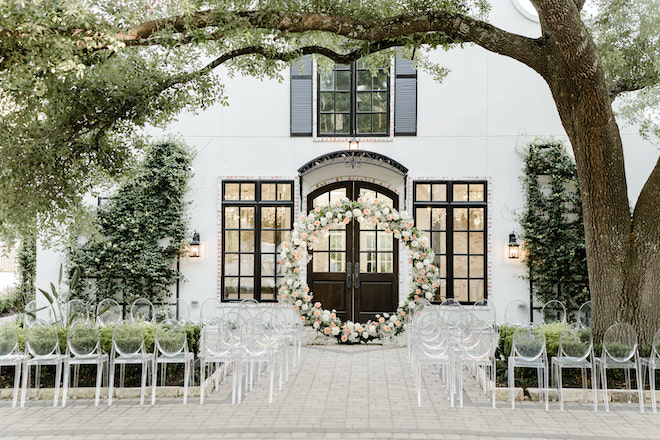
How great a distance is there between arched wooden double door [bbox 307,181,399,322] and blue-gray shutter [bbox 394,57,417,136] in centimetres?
118

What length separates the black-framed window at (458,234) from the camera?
35.6ft

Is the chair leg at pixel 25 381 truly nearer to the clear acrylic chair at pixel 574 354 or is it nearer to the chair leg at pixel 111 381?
the chair leg at pixel 111 381

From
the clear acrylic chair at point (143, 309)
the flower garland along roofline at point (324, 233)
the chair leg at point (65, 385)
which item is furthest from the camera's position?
the clear acrylic chair at point (143, 309)

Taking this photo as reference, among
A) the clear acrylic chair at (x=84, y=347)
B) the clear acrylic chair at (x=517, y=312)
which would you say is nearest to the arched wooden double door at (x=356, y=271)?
the clear acrylic chair at (x=517, y=312)

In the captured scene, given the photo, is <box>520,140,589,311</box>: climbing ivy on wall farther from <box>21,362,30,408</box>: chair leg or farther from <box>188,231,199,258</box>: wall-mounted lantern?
<box>21,362,30,408</box>: chair leg

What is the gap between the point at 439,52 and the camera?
1105 centimetres

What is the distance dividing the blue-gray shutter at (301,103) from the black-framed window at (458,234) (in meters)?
2.46

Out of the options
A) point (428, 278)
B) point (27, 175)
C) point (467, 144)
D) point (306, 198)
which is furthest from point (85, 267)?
point (467, 144)

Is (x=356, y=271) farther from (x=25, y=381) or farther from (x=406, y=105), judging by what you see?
(x=25, y=381)

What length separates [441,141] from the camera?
36.0ft

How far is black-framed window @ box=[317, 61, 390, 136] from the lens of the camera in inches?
436

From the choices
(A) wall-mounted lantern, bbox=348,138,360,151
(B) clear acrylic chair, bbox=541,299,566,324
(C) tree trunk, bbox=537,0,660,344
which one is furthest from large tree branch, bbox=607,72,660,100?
Answer: (A) wall-mounted lantern, bbox=348,138,360,151

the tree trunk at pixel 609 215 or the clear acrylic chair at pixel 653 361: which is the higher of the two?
the tree trunk at pixel 609 215

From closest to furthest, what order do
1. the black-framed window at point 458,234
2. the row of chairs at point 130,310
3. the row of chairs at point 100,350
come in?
the row of chairs at point 100,350
the row of chairs at point 130,310
the black-framed window at point 458,234
